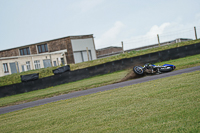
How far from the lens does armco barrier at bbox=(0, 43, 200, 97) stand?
19.5 m

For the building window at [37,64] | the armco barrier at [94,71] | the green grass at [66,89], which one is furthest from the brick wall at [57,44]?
the green grass at [66,89]

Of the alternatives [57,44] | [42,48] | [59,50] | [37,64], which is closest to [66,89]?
[37,64]

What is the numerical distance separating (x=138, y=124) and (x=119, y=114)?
116cm

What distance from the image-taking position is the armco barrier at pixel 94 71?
63.8 feet

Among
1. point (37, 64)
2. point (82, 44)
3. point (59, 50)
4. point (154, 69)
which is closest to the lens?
point (154, 69)

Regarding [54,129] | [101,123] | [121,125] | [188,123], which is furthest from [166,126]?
[54,129]

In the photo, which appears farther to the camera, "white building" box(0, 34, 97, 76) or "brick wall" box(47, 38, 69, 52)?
"brick wall" box(47, 38, 69, 52)

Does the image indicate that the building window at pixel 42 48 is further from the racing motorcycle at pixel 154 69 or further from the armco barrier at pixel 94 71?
the racing motorcycle at pixel 154 69

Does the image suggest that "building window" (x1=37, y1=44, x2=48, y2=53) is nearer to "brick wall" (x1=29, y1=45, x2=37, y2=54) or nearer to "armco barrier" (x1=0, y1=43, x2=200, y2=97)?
"brick wall" (x1=29, y1=45, x2=37, y2=54)

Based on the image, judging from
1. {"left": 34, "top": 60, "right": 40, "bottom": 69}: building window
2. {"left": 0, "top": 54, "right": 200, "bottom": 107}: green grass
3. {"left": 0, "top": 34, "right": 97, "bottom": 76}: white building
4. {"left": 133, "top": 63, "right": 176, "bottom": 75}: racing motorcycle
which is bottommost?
{"left": 0, "top": 54, "right": 200, "bottom": 107}: green grass

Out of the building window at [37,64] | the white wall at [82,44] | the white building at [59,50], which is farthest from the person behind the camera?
the white wall at [82,44]

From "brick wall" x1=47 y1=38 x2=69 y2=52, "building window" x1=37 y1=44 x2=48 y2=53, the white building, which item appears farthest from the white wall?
"building window" x1=37 y1=44 x2=48 y2=53

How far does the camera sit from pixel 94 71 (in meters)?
20.9

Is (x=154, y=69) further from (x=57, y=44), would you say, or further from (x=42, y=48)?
(x=42, y=48)
